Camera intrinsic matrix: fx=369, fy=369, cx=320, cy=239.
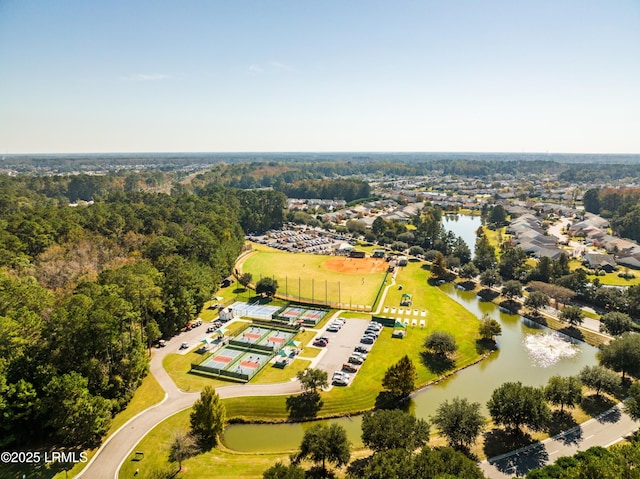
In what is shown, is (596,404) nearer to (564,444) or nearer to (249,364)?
(564,444)

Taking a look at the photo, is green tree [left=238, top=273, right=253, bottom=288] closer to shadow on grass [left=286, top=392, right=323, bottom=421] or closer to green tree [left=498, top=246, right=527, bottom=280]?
shadow on grass [left=286, top=392, right=323, bottom=421]

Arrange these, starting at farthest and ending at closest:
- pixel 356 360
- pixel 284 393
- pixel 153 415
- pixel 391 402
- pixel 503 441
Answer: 1. pixel 356 360
2. pixel 284 393
3. pixel 391 402
4. pixel 153 415
5. pixel 503 441

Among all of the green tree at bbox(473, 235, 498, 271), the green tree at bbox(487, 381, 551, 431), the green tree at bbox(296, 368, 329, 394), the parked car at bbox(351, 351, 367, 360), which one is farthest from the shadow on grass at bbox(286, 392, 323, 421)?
the green tree at bbox(473, 235, 498, 271)

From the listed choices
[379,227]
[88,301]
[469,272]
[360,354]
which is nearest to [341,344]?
[360,354]

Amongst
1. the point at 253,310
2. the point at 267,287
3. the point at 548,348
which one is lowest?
the point at 548,348

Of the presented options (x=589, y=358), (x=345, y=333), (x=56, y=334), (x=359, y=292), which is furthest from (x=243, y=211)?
(x=589, y=358)

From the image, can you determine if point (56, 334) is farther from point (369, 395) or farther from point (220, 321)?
point (369, 395)
